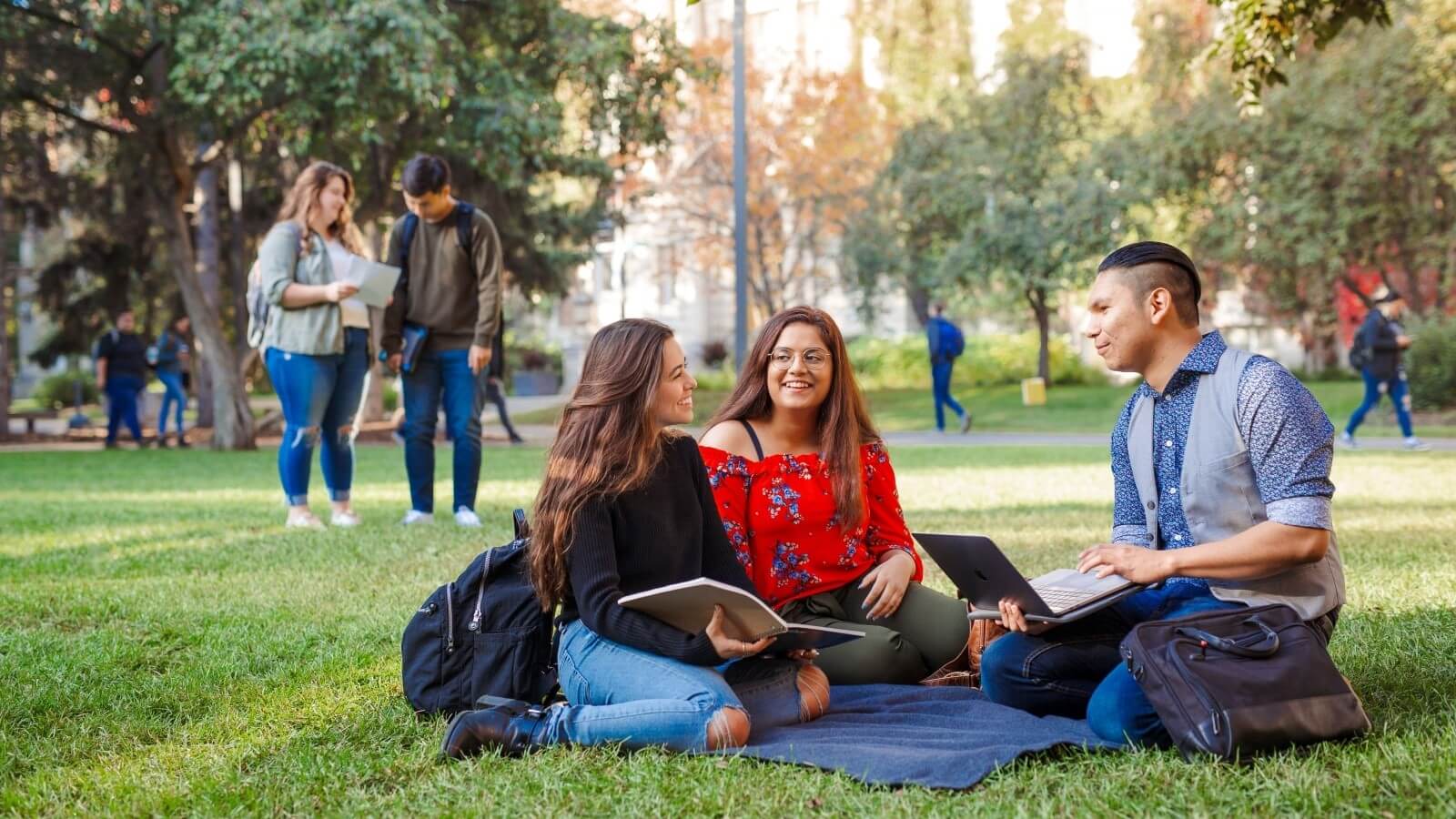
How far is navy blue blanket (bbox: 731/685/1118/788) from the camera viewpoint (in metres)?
3.47

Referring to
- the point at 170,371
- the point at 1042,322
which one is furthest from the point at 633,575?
the point at 1042,322

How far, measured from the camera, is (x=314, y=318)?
854 cm

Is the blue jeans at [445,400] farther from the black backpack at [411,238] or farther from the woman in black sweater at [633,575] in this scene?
the woman in black sweater at [633,575]

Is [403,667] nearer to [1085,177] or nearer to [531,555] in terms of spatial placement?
[531,555]

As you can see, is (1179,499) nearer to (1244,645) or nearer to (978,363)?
(1244,645)

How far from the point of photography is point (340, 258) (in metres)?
8.60

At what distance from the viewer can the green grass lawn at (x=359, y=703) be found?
10.7 ft

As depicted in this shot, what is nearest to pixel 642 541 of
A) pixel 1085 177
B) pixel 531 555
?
pixel 531 555

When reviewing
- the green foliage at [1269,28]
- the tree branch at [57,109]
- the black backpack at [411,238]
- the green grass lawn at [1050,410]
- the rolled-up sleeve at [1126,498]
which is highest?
the tree branch at [57,109]

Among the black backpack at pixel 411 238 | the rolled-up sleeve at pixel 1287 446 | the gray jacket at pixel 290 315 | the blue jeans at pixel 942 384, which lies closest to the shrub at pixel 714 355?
the blue jeans at pixel 942 384

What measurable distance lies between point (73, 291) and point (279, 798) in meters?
26.3

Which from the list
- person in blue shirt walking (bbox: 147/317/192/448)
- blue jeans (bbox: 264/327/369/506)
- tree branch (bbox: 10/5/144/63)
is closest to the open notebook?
blue jeans (bbox: 264/327/369/506)

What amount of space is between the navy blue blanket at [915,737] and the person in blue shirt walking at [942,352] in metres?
18.6

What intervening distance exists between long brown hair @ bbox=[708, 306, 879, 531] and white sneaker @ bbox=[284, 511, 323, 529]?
5.01 meters
